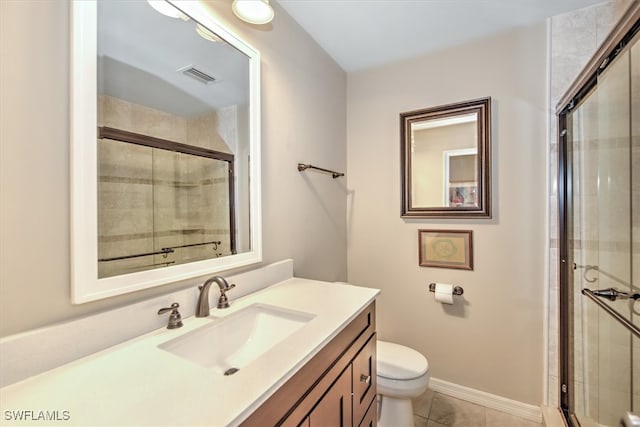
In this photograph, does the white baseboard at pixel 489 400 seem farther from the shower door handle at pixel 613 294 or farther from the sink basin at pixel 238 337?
the sink basin at pixel 238 337

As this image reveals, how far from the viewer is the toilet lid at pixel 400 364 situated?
4.74 feet

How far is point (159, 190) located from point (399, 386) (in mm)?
1492

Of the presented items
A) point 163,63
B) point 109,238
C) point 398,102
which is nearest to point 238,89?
point 163,63

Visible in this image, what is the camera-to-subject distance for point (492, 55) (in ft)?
5.72

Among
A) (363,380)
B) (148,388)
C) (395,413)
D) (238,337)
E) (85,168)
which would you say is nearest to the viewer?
(148,388)

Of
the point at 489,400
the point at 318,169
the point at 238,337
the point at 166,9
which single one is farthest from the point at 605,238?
the point at 166,9

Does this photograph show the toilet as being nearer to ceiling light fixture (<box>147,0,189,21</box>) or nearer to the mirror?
the mirror

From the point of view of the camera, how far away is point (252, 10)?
1.15 m

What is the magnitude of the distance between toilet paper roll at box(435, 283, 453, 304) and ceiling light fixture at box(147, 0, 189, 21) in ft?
6.56

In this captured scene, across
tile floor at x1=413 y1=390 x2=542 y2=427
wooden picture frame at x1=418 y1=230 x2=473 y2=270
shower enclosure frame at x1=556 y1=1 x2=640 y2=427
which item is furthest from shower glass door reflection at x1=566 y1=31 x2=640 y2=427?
wooden picture frame at x1=418 y1=230 x2=473 y2=270

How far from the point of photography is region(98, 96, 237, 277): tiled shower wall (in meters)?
0.81

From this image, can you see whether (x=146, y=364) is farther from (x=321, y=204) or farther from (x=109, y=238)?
(x=321, y=204)

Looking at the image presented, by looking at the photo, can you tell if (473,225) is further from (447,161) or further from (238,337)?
(238,337)

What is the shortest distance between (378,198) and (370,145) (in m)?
0.43
